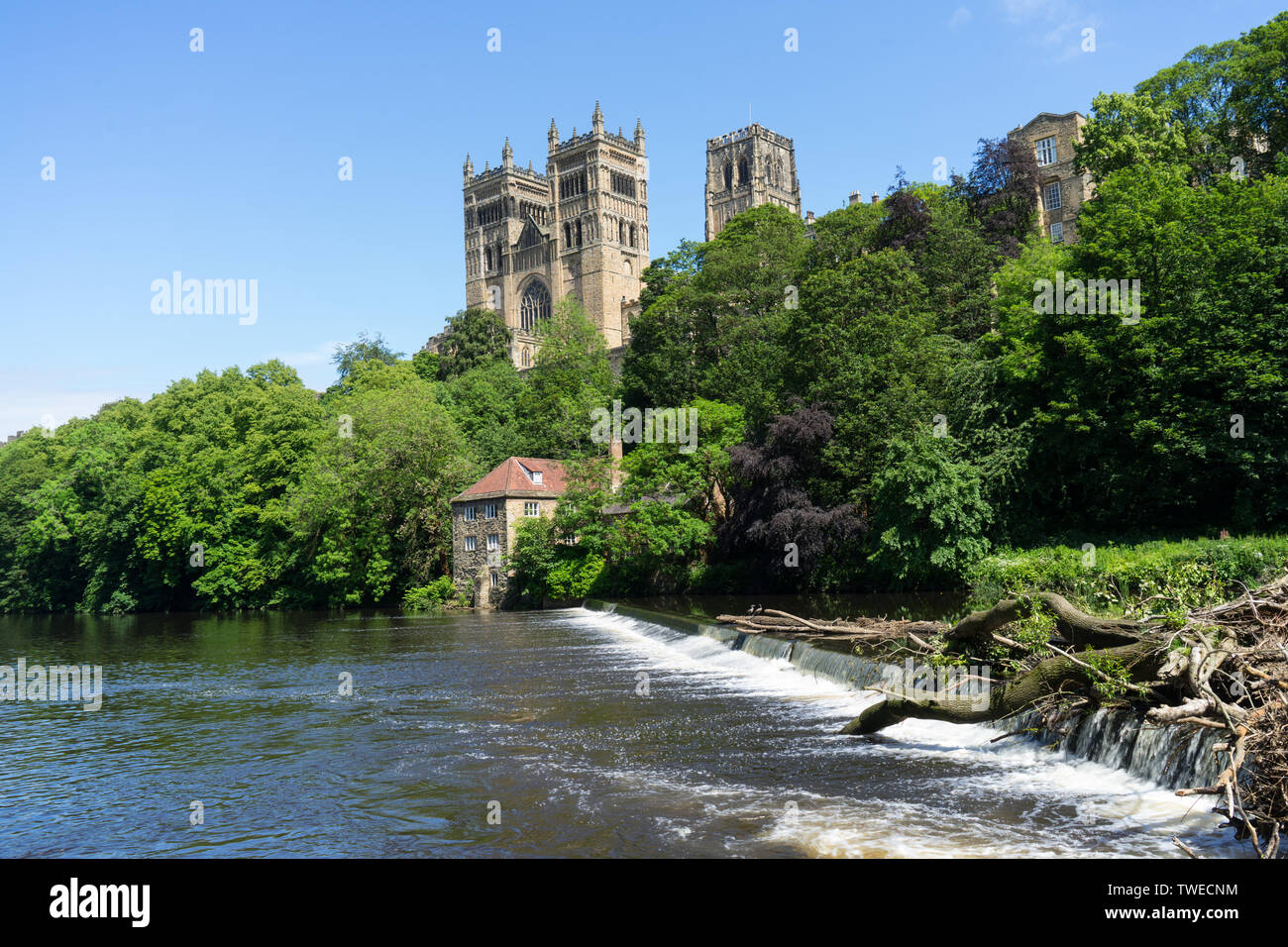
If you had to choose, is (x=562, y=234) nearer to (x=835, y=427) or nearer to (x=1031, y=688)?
(x=835, y=427)

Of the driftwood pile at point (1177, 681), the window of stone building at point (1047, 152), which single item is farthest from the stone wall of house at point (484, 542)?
the window of stone building at point (1047, 152)

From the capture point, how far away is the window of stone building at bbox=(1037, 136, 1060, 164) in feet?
208

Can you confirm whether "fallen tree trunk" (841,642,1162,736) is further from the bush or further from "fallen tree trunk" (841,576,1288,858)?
the bush

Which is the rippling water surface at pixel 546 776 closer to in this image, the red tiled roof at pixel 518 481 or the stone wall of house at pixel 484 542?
the stone wall of house at pixel 484 542

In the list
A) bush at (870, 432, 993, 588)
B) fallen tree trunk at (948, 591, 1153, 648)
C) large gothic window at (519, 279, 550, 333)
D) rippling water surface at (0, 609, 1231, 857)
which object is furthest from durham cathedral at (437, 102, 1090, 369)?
fallen tree trunk at (948, 591, 1153, 648)

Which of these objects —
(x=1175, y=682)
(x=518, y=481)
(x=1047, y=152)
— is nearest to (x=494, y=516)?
(x=518, y=481)

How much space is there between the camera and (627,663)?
2472 centimetres

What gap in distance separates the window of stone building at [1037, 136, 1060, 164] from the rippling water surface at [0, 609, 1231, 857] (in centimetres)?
5186

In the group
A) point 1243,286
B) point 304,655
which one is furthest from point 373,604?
point 1243,286

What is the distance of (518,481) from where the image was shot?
5275cm

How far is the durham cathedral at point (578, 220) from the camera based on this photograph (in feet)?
421

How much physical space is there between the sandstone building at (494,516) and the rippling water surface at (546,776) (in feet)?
88.9

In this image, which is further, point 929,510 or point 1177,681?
point 929,510

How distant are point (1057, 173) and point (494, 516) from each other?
4064cm
